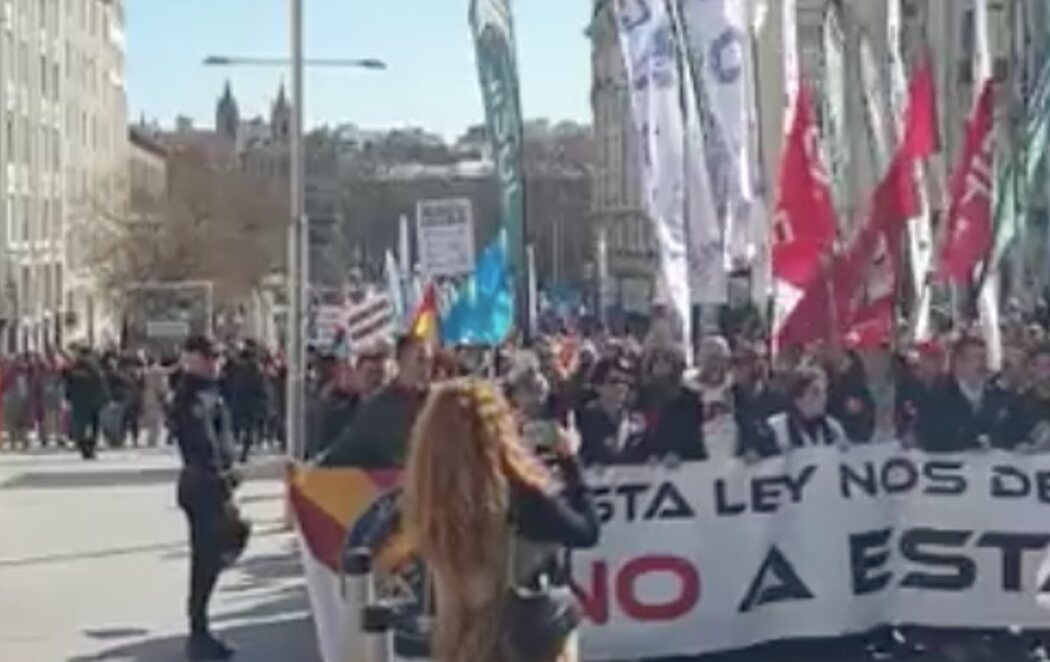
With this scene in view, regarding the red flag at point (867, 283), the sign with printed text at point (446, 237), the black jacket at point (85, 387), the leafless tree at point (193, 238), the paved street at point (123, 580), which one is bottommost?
the paved street at point (123, 580)

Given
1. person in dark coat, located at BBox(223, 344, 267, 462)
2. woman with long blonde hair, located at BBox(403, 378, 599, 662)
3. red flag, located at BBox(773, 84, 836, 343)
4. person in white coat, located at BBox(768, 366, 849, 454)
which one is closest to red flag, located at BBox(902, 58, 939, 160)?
red flag, located at BBox(773, 84, 836, 343)

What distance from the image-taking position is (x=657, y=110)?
754 inches

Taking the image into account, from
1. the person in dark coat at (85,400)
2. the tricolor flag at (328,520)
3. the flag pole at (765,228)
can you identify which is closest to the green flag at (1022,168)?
the flag pole at (765,228)

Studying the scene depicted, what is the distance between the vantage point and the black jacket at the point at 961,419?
13.0m

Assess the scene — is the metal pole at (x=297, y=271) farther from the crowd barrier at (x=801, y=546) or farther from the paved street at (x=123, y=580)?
the crowd barrier at (x=801, y=546)

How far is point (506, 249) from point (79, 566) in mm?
5629

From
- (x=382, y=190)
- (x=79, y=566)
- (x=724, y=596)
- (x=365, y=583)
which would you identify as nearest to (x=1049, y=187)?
(x=79, y=566)

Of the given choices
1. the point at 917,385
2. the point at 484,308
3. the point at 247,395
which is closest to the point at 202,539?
the point at 917,385

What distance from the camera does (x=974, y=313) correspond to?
19797 millimetres

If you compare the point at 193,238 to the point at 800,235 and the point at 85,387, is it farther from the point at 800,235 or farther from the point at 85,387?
the point at 800,235

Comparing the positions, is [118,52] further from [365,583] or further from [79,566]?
[365,583]

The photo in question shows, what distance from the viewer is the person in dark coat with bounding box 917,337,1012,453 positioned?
42.5 ft

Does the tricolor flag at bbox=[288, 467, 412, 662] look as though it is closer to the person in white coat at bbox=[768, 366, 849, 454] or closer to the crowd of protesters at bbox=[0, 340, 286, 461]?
the person in white coat at bbox=[768, 366, 849, 454]

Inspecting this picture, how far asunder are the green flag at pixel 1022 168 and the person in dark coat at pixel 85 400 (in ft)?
48.0
